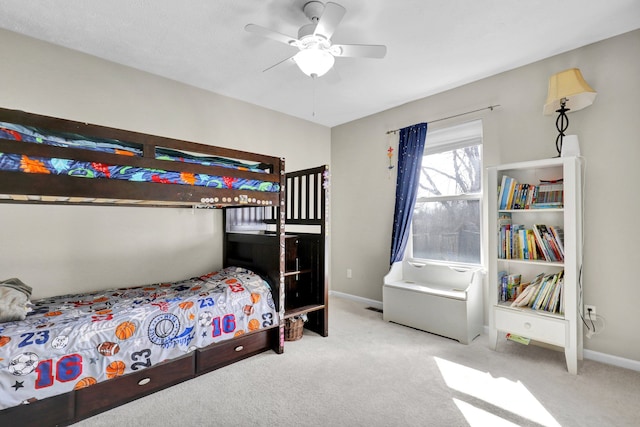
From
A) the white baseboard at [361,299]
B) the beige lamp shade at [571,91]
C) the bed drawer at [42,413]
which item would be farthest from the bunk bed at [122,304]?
the beige lamp shade at [571,91]

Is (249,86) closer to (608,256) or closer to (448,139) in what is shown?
(448,139)

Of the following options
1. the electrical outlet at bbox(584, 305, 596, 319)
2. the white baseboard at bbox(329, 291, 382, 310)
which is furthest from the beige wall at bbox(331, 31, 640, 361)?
the white baseboard at bbox(329, 291, 382, 310)

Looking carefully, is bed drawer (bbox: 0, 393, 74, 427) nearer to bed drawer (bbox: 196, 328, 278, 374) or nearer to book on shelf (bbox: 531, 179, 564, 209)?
bed drawer (bbox: 196, 328, 278, 374)

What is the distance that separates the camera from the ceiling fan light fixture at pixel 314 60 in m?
1.85

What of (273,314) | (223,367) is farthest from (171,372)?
(273,314)

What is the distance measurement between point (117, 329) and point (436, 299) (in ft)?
8.26

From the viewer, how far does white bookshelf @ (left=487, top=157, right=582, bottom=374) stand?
7.00ft

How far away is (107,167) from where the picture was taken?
1.70 m

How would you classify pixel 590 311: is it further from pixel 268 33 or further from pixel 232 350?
pixel 268 33

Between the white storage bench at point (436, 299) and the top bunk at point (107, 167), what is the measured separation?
181 cm

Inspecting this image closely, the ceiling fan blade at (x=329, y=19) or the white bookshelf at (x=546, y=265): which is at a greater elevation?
the ceiling fan blade at (x=329, y=19)

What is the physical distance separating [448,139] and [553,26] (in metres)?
1.28

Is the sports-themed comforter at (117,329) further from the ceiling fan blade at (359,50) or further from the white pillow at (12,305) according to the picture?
the ceiling fan blade at (359,50)

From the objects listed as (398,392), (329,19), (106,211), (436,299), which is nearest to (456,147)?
(436,299)
